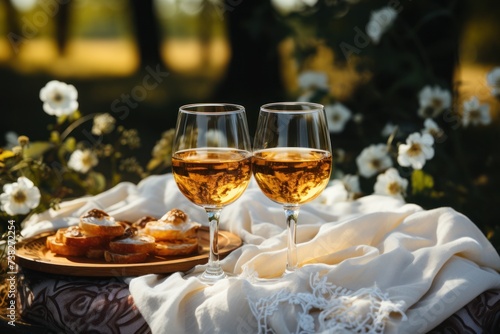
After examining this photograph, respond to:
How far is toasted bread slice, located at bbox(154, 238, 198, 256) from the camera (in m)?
2.43

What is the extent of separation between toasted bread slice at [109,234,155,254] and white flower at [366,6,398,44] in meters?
2.59

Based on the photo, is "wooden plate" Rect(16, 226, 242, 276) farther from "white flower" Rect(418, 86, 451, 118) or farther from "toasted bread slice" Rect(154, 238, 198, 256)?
"white flower" Rect(418, 86, 451, 118)

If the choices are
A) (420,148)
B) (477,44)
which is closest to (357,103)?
(420,148)

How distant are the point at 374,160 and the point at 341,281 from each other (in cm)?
170

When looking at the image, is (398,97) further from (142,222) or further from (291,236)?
(291,236)

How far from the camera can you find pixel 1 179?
300 cm

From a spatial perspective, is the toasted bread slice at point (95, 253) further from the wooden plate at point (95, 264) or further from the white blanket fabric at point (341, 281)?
the white blanket fabric at point (341, 281)

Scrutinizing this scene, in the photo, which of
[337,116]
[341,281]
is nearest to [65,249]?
[341,281]

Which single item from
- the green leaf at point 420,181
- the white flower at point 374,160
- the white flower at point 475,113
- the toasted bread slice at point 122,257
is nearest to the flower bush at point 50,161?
the toasted bread slice at point 122,257

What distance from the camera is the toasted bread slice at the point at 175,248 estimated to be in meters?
2.43

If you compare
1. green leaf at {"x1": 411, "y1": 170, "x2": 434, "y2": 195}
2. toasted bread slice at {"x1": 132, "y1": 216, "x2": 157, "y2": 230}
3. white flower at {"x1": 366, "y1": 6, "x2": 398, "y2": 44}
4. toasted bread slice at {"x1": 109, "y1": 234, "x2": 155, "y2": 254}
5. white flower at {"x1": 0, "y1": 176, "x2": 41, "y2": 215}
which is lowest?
green leaf at {"x1": 411, "y1": 170, "x2": 434, "y2": 195}

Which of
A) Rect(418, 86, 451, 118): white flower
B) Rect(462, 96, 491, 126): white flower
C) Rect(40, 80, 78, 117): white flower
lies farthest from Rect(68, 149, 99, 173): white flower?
Rect(462, 96, 491, 126): white flower

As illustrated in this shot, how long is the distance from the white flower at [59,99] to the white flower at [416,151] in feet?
4.92

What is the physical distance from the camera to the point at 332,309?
2.03 m
